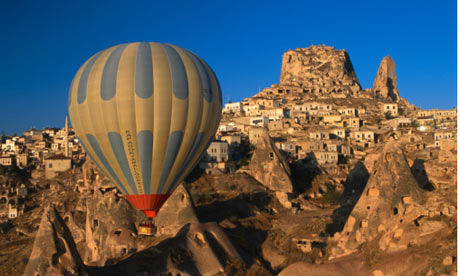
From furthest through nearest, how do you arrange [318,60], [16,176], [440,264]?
1. [318,60]
2. [16,176]
3. [440,264]

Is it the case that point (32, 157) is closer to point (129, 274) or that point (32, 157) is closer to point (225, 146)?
point (225, 146)

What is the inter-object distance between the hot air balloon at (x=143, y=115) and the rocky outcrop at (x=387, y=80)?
3611 inches

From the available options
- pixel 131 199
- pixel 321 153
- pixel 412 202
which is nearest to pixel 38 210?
pixel 321 153

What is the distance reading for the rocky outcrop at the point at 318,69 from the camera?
123250mm

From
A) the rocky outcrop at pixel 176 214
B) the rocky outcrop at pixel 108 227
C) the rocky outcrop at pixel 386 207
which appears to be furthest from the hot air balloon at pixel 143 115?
the rocky outcrop at pixel 386 207

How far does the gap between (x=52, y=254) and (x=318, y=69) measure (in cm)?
10771

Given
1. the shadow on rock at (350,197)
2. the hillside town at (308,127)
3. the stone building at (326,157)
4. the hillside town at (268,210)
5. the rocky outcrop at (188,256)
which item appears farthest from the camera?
the hillside town at (308,127)

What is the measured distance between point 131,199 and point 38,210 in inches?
1280

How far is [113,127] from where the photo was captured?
33.4 m

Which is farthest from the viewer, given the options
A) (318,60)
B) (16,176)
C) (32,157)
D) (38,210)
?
(318,60)

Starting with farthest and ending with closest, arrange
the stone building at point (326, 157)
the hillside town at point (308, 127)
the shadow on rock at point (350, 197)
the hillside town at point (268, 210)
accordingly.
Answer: the hillside town at point (308, 127) → the stone building at point (326, 157) → the shadow on rock at point (350, 197) → the hillside town at point (268, 210)

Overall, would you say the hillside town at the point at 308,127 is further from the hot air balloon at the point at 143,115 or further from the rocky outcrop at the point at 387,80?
the hot air balloon at the point at 143,115

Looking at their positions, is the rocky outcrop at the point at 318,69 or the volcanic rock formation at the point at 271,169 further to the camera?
the rocky outcrop at the point at 318,69

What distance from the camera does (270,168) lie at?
5300 centimetres
